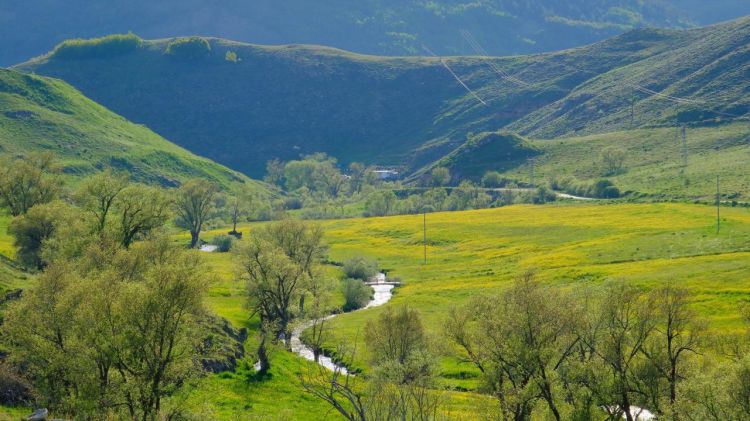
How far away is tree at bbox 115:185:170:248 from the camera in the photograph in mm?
88794

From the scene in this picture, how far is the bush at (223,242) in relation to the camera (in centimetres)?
15112

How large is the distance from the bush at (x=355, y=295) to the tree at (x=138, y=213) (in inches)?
1079

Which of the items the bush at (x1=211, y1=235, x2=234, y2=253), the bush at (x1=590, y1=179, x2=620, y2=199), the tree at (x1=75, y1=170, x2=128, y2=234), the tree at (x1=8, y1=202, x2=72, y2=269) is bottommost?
the bush at (x1=211, y1=235, x2=234, y2=253)

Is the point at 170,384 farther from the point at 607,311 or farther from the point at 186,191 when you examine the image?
the point at 186,191

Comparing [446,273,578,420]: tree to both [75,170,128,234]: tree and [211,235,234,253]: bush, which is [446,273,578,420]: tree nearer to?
[75,170,128,234]: tree

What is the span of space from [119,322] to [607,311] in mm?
31202

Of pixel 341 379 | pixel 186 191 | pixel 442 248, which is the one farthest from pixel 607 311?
pixel 186 191

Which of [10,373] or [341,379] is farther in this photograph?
[341,379]

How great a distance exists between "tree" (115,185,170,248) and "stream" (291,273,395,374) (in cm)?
2088

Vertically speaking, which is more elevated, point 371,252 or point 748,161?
point 748,161

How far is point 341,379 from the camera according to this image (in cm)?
7150

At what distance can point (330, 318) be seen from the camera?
99062 mm

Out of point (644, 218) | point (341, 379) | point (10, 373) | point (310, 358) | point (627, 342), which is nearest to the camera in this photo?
point (10, 373)

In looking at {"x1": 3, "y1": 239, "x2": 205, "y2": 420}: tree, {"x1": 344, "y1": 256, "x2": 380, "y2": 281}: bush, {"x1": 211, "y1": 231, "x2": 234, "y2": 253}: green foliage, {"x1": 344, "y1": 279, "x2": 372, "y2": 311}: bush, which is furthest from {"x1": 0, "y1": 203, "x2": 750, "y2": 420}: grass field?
{"x1": 211, "y1": 231, "x2": 234, "y2": 253}: green foliage
